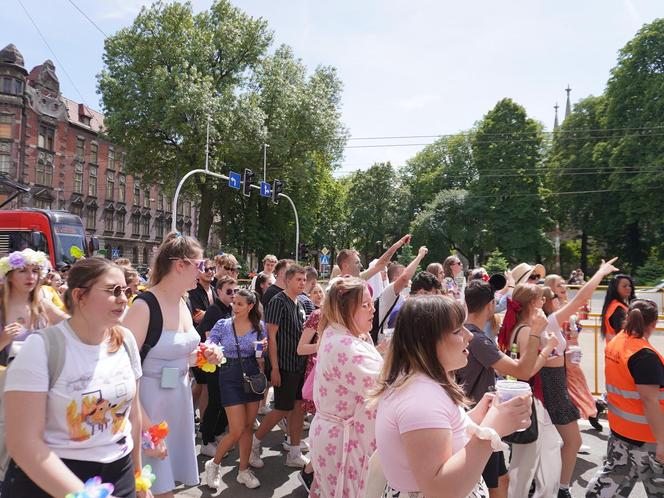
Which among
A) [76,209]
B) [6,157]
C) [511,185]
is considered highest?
[6,157]

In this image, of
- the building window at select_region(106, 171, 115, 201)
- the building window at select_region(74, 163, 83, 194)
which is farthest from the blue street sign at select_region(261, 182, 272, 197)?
the building window at select_region(106, 171, 115, 201)

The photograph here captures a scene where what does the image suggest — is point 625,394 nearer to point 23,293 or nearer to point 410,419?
point 410,419

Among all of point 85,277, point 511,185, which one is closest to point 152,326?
point 85,277

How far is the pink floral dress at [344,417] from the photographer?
315 centimetres

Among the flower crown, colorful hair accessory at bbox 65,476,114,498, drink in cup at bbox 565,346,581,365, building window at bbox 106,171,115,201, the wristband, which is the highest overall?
building window at bbox 106,171,115,201

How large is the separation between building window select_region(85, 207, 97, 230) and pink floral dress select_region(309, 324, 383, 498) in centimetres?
5134

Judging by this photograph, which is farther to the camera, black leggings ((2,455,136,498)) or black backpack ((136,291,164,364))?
black backpack ((136,291,164,364))

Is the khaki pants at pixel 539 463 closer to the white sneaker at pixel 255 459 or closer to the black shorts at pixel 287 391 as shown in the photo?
the black shorts at pixel 287 391

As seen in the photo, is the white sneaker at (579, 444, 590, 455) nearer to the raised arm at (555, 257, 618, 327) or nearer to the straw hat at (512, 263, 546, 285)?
the straw hat at (512, 263, 546, 285)

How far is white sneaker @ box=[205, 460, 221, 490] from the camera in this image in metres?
4.77

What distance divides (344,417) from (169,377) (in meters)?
1.11

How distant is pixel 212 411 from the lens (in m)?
5.77

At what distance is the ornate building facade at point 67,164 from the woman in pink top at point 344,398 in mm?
29504

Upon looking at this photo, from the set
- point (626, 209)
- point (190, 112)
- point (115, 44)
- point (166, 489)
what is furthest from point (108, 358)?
point (626, 209)
